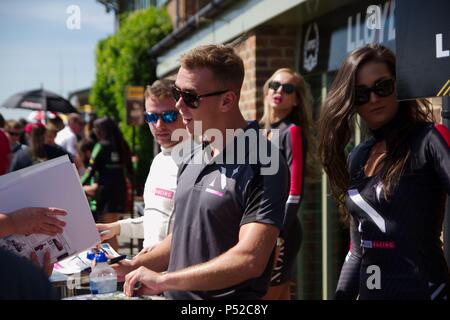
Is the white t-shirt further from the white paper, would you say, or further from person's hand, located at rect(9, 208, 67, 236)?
person's hand, located at rect(9, 208, 67, 236)

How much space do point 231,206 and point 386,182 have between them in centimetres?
67

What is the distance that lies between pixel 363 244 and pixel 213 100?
89cm

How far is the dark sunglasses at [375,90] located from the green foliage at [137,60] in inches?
464

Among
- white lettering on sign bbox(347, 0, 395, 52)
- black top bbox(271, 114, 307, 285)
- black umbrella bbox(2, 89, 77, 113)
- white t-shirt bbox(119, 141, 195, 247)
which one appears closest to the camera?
white t-shirt bbox(119, 141, 195, 247)

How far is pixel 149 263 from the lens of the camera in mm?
2695

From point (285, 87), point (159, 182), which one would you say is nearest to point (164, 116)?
point (159, 182)

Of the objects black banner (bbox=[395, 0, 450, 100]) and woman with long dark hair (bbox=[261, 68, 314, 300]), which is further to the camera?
woman with long dark hair (bbox=[261, 68, 314, 300])

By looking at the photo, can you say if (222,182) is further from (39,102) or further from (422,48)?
(39,102)

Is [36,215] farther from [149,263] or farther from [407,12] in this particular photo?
[407,12]

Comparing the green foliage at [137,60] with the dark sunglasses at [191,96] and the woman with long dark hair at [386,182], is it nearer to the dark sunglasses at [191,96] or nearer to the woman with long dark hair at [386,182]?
the woman with long dark hair at [386,182]

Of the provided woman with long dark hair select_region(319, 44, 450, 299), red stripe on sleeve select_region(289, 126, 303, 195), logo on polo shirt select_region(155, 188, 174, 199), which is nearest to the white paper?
logo on polo shirt select_region(155, 188, 174, 199)

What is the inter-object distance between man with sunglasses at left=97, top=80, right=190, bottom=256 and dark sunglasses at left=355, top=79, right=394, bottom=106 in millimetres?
1072

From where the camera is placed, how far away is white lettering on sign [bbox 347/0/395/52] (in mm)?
4332
